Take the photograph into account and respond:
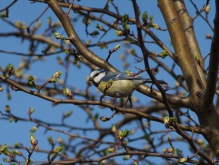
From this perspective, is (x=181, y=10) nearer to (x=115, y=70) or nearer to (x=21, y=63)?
(x=115, y=70)

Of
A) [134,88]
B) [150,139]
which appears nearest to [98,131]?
[150,139]

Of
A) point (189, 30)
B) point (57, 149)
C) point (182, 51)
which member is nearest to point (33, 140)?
point (57, 149)

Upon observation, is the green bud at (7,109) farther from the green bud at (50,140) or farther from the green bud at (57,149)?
the green bud at (57,149)

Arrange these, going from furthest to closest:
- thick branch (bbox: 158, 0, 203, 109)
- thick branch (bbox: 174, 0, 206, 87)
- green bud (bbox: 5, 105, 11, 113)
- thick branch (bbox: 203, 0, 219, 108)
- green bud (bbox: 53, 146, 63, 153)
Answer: green bud (bbox: 5, 105, 11, 113), thick branch (bbox: 174, 0, 206, 87), green bud (bbox: 53, 146, 63, 153), thick branch (bbox: 158, 0, 203, 109), thick branch (bbox: 203, 0, 219, 108)

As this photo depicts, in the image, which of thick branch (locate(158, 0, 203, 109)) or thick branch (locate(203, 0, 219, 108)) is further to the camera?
thick branch (locate(158, 0, 203, 109))

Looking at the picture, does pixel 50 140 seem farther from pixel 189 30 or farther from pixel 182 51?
pixel 189 30

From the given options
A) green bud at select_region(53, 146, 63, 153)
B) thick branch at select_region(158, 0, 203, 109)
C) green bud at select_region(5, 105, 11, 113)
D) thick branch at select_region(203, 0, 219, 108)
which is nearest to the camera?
thick branch at select_region(203, 0, 219, 108)

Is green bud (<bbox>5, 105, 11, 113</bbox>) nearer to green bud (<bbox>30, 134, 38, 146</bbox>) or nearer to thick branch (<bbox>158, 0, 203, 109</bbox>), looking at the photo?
green bud (<bbox>30, 134, 38, 146</bbox>)

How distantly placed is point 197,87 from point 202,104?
0.22 m

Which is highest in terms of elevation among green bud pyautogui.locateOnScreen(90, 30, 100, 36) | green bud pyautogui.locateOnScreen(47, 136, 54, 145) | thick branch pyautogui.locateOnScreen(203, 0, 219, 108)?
green bud pyautogui.locateOnScreen(90, 30, 100, 36)

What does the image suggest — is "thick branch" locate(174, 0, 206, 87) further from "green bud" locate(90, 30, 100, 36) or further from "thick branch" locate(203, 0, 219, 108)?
"green bud" locate(90, 30, 100, 36)

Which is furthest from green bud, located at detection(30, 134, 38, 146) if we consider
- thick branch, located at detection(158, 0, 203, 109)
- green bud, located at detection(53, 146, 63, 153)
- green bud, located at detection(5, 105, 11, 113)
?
thick branch, located at detection(158, 0, 203, 109)

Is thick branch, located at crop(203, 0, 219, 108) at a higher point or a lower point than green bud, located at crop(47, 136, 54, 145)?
lower

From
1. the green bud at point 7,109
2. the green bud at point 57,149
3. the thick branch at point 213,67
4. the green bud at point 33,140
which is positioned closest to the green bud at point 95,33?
the green bud at point 7,109
